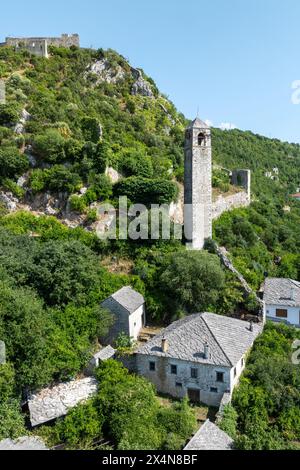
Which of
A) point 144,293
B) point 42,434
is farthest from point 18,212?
point 42,434

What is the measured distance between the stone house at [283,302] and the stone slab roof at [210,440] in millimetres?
12227

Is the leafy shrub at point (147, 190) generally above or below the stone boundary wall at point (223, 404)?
above

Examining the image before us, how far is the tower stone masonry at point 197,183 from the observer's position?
100ft

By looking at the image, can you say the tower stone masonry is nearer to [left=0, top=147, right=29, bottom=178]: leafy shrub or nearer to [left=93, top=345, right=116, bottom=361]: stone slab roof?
[left=93, top=345, right=116, bottom=361]: stone slab roof

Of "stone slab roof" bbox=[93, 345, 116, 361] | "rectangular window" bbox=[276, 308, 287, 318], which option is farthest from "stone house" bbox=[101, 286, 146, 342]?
"rectangular window" bbox=[276, 308, 287, 318]

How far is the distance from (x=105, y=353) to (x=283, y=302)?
503 inches

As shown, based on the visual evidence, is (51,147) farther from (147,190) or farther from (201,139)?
(201,139)

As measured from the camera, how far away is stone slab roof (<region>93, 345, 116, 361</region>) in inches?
835

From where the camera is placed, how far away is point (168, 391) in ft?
68.6

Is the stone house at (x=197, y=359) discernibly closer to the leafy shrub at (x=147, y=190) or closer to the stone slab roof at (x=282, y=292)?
the stone slab roof at (x=282, y=292)

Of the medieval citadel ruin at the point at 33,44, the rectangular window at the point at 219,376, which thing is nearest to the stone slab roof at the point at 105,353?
the rectangular window at the point at 219,376
